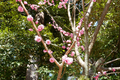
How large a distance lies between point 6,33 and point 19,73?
6.92 ft

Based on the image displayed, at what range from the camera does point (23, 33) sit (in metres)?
3.93

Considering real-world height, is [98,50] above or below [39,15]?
below

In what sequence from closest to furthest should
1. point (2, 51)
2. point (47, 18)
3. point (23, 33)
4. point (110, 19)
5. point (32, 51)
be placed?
point (2, 51) → point (23, 33) → point (32, 51) → point (110, 19) → point (47, 18)

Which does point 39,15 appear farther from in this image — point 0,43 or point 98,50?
point 98,50

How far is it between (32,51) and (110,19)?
3194 mm

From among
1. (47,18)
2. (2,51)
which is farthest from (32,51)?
(47,18)

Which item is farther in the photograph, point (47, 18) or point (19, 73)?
point (47, 18)

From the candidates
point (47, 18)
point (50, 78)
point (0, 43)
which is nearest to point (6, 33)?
point (0, 43)

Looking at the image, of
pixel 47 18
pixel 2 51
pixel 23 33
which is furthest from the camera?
pixel 47 18

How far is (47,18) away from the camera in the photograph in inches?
257

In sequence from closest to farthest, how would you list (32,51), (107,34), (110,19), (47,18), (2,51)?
1. (2,51)
2. (32,51)
3. (110,19)
4. (107,34)
5. (47,18)

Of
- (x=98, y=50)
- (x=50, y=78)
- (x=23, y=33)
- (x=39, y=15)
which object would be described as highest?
(x=39, y=15)

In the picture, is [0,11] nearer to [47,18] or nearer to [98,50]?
[47,18]

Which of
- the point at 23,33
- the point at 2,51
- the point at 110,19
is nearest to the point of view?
the point at 2,51
